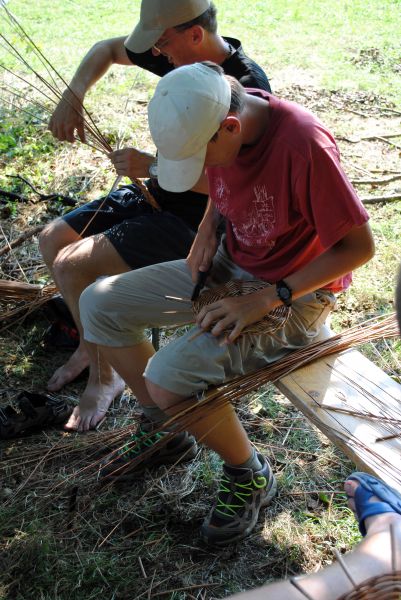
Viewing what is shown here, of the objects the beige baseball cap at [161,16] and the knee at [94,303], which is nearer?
the knee at [94,303]

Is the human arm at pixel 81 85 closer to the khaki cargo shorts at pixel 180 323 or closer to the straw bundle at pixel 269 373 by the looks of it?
the khaki cargo shorts at pixel 180 323

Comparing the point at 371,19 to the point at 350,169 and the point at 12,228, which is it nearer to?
the point at 350,169

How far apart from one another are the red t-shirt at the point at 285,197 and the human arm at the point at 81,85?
91 cm

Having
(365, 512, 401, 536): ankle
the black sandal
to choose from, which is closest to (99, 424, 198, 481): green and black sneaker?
the black sandal

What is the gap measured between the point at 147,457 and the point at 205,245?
2.68 feet

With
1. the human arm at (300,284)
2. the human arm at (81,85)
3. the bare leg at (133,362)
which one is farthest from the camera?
the human arm at (81,85)

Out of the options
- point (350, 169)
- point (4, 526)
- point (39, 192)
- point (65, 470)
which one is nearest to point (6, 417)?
point (65, 470)

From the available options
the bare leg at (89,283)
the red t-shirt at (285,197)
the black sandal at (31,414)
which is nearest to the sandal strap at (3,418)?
the black sandal at (31,414)

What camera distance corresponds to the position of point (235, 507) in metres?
2.26

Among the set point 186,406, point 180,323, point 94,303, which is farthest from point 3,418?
point 186,406

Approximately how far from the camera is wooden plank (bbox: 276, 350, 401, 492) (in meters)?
1.90

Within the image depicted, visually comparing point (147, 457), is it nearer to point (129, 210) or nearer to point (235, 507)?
point (235, 507)

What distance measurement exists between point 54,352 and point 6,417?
56 cm

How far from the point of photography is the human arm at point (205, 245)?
92.3 inches
